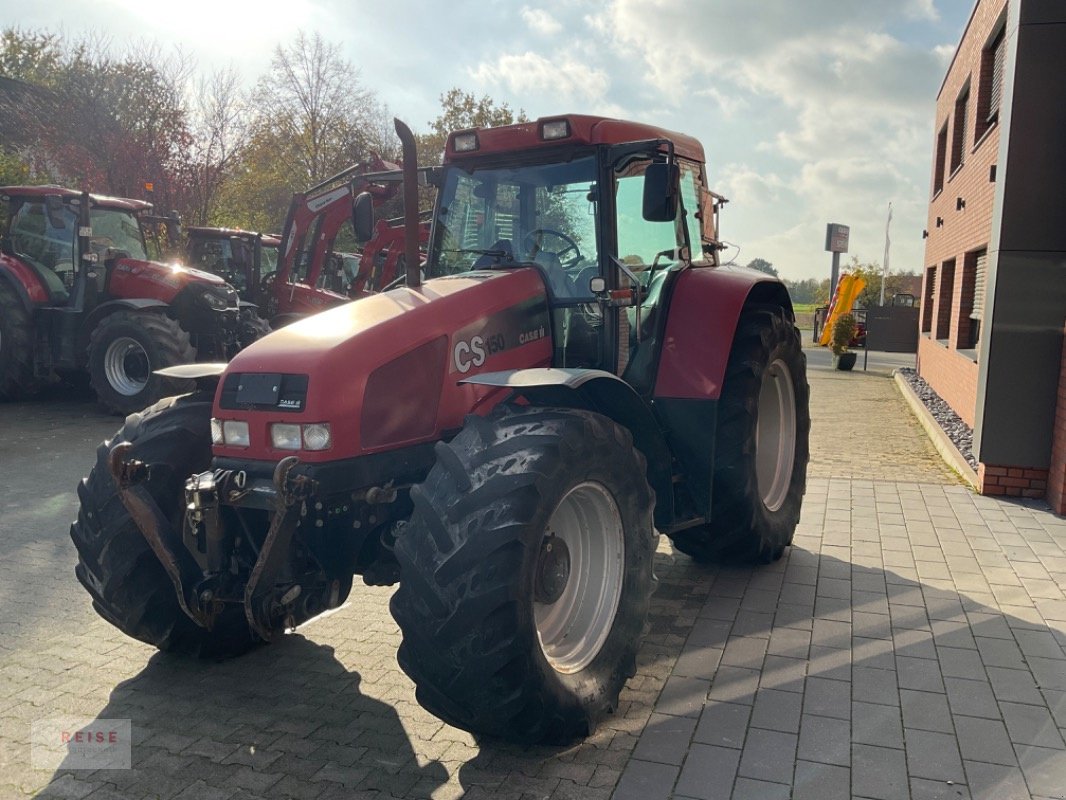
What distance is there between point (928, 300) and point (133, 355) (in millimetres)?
14168

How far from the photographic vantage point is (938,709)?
3.47m

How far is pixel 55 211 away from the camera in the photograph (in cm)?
1040

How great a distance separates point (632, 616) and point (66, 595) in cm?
329

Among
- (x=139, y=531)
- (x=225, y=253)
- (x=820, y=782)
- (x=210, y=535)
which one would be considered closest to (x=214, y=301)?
(x=225, y=253)

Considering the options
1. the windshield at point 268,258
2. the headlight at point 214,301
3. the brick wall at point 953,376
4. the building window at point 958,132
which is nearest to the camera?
the brick wall at point 953,376

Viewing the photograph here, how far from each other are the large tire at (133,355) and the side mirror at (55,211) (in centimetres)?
141

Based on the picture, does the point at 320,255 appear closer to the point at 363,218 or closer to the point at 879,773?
the point at 363,218

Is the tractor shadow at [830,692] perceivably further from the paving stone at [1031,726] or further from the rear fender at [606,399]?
the rear fender at [606,399]

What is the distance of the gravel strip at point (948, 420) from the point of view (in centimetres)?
841

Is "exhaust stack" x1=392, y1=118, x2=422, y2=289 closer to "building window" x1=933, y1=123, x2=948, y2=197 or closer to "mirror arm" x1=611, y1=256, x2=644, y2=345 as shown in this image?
"mirror arm" x1=611, y1=256, x2=644, y2=345

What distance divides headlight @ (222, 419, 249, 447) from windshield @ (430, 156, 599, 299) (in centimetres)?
152

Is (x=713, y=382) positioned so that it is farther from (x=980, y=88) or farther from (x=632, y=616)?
(x=980, y=88)

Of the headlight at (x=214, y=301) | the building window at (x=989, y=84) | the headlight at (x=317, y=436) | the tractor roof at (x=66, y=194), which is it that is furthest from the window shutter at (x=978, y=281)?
the tractor roof at (x=66, y=194)

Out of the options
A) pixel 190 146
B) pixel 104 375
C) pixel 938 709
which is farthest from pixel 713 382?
pixel 190 146
